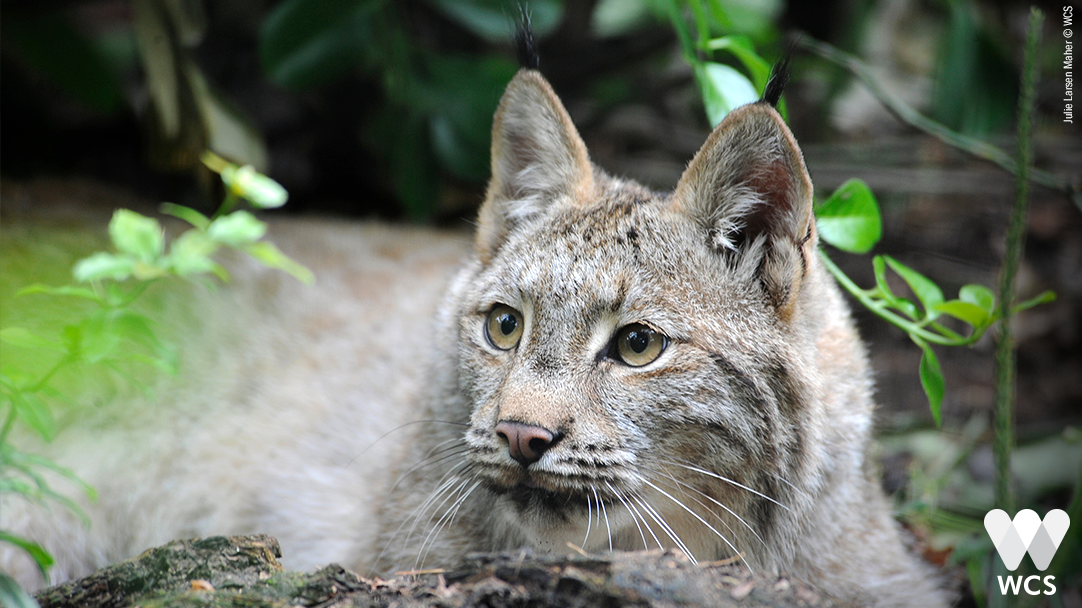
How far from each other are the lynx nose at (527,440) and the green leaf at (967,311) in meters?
1.56

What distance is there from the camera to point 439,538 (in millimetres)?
3281

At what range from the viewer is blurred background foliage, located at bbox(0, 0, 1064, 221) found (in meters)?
4.75

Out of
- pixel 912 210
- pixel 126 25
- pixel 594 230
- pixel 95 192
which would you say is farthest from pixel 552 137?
pixel 912 210

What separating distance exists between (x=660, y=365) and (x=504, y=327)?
0.64 meters

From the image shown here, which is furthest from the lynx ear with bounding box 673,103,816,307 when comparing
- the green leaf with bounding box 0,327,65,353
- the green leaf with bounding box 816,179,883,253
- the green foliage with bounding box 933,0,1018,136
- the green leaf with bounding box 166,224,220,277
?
Result: the green foliage with bounding box 933,0,1018,136

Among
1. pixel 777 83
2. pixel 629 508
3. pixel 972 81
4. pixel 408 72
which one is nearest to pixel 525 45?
pixel 777 83

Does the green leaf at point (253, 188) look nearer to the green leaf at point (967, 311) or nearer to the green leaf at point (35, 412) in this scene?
the green leaf at point (35, 412)

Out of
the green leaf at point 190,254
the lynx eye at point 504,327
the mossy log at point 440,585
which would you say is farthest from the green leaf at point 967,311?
the green leaf at point 190,254

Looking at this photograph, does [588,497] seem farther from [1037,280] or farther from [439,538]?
[1037,280]

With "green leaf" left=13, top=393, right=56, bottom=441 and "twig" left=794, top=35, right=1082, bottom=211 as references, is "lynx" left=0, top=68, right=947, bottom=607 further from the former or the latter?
"green leaf" left=13, top=393, right=56, bottom=441

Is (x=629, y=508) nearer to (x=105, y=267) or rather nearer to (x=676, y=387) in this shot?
(x=676, y=387)

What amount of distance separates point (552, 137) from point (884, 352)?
3817 millimetres

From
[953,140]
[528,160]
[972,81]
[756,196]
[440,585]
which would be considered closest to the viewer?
[440,585]

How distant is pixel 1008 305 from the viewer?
2.79m
